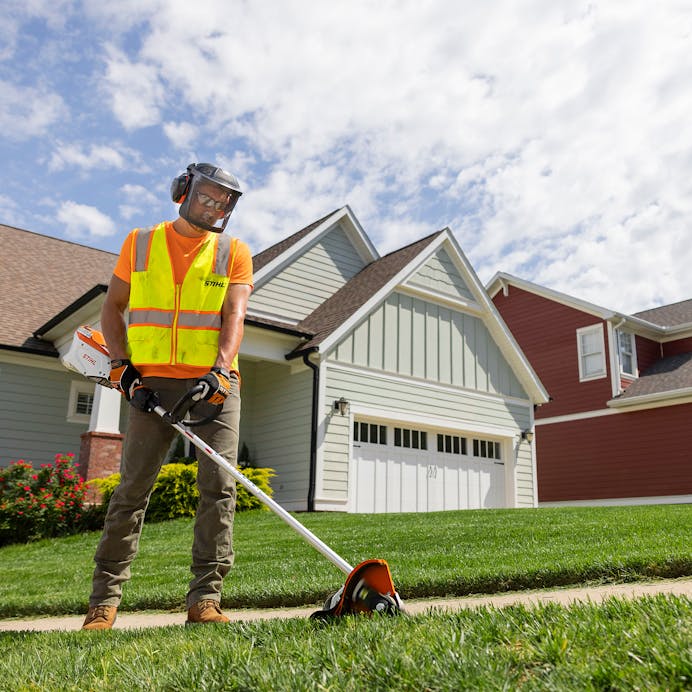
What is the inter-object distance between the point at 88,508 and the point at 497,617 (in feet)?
35.1

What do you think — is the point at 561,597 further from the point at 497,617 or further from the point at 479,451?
the point at 479,451

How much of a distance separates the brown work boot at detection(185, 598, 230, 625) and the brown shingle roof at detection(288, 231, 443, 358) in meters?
9.96

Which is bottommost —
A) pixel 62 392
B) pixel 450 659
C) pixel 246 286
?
pixel 450 659

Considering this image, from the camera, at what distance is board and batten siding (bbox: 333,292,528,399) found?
14.9 meters

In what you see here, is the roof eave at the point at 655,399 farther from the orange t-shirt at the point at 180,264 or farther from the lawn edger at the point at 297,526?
the lawn edger at the point at 297,526

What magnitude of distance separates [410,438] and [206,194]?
1161cm

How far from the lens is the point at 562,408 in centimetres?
2252

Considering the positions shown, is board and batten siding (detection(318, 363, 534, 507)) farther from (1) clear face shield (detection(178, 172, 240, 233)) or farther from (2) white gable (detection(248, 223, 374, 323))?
(1) clear face shield (detection(178, 172, 240, 233))

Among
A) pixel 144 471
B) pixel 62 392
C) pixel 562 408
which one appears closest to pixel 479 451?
pixel 562 408

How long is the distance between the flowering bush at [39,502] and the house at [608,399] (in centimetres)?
1427

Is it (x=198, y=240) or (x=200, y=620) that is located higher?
(x=198, y=240)

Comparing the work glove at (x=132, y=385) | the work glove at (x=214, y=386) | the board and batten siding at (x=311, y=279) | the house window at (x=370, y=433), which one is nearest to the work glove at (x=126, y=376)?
the work glove at (x=132, y=385)

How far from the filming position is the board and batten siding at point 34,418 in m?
14.4

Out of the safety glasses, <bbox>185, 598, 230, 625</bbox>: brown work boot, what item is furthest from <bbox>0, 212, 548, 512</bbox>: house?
<bbox>185, 598, 230, 625</bbox>: brown work boot
